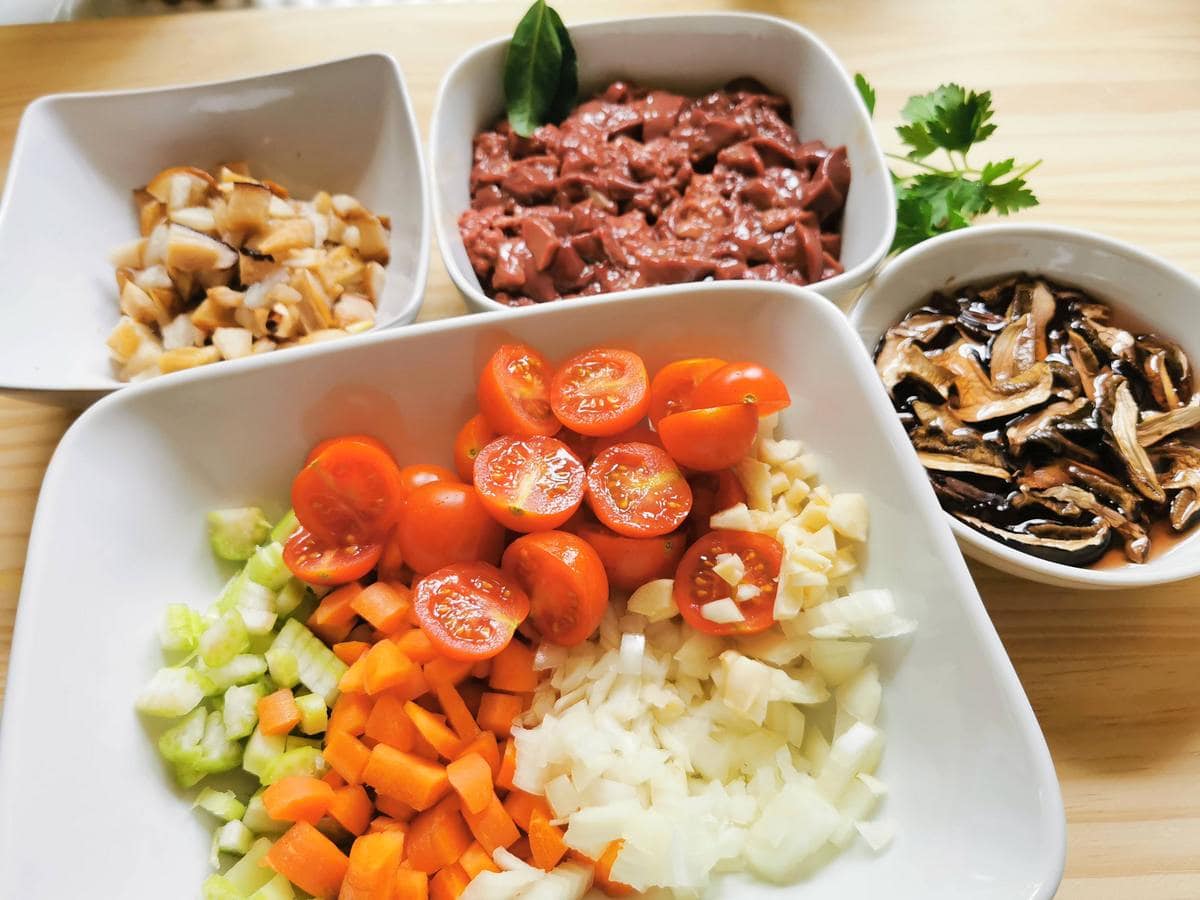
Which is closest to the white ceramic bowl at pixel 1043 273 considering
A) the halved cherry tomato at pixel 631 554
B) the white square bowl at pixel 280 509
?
the white square bowl at pixel 280 509

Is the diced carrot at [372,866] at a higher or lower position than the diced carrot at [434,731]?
lower

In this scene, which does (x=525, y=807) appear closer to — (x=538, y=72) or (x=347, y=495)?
(x=347, y=495)

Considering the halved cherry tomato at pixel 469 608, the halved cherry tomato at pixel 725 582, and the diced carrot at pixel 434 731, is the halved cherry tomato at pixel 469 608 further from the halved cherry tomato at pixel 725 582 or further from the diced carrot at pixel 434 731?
the halved cherry tomato at pixel 725 582

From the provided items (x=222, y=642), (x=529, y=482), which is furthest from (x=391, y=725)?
(x=529, y=482)

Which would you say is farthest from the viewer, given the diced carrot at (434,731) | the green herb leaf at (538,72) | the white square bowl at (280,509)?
the green herb leaf at (538,72)

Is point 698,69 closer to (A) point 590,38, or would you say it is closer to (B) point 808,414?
(A) point 590,38

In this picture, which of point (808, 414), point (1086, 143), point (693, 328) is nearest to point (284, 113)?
point (693, 328)

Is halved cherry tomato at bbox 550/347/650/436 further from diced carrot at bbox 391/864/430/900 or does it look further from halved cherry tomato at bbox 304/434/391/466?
diced carrot at bbox 391/864/430/900
